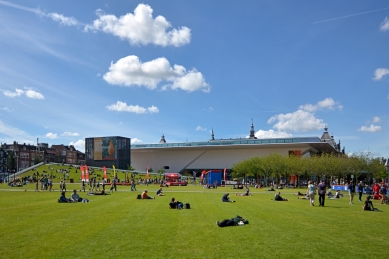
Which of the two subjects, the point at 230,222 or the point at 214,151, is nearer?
the point at 230,222

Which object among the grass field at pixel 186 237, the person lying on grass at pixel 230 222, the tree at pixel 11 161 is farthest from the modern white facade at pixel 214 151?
the person lying on grass at pixel 230 222

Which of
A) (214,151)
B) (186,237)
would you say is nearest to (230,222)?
(186,237)

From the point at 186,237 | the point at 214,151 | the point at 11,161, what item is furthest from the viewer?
the point at 214,151

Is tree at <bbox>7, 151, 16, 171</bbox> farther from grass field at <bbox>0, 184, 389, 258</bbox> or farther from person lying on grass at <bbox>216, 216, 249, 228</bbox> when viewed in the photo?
person lying on grass at <bbox>216, 216, 249, 228</bbox>

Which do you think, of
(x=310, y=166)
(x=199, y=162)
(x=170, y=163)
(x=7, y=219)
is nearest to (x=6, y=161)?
(x=170, y=163)

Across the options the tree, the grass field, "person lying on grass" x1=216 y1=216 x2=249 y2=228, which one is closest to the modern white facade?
the tree

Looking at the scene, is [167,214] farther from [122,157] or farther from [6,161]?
[6,161]

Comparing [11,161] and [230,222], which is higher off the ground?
[11,161]

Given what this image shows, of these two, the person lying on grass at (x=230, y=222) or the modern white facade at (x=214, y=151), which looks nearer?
the person lying on grass at (x=230, y=222)

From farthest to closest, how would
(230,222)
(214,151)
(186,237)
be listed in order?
1. (214,151)
2. (230,222)
3. (186,237)

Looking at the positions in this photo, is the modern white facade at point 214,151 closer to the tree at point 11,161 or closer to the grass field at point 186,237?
the tree at point 11,161

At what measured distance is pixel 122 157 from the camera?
13250 cm

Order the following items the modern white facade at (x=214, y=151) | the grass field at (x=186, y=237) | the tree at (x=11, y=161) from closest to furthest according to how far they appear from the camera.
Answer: the grass field at (x=186, y=237) → the modern white facade at (x=214, y=151) → the tree at (x=11, y=161)

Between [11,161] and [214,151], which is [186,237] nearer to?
[214,151]
